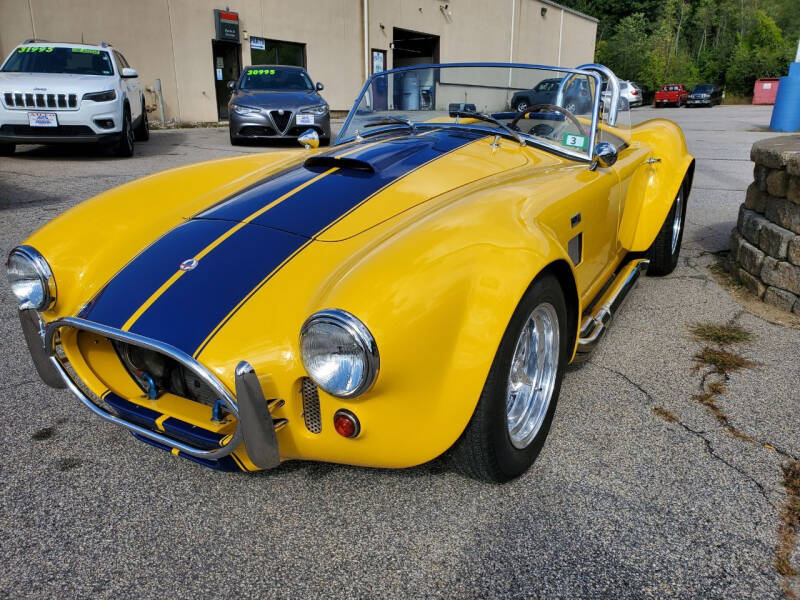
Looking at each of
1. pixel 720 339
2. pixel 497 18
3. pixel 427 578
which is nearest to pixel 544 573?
pixel 427 578

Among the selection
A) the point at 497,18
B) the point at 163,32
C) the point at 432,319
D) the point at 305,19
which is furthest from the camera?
A: the point at 497,18

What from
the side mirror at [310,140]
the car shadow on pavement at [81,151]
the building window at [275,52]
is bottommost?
the car shadow on pavement at [81,151]

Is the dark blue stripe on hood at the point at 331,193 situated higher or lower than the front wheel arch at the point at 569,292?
higher

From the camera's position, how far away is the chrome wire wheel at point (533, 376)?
2.18 meters

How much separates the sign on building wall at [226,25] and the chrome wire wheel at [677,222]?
15.2 metres

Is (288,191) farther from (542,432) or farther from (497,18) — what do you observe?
(497,18)

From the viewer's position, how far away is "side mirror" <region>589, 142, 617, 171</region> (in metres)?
3.01

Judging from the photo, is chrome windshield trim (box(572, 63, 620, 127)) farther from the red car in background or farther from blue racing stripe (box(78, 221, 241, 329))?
the red car in background

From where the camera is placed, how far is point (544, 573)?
1.75 meters

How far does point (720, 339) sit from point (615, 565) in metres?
2.02

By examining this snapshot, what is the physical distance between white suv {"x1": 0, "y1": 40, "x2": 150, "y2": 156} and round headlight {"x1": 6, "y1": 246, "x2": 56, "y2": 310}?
7.02m

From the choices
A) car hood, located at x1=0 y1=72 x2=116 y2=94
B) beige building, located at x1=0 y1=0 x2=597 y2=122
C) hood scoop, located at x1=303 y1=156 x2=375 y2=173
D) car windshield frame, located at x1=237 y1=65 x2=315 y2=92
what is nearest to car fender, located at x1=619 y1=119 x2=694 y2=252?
hood scoop, located at x1=303 y1=156 x2=375 y2=173

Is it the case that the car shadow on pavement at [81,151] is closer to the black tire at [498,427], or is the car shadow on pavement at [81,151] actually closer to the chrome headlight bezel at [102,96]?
the chrome headlight bezel at [102,96]

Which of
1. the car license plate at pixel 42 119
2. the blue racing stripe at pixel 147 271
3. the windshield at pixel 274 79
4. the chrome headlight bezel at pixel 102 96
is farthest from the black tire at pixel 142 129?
the blue racing stripe at pixel 147 271
